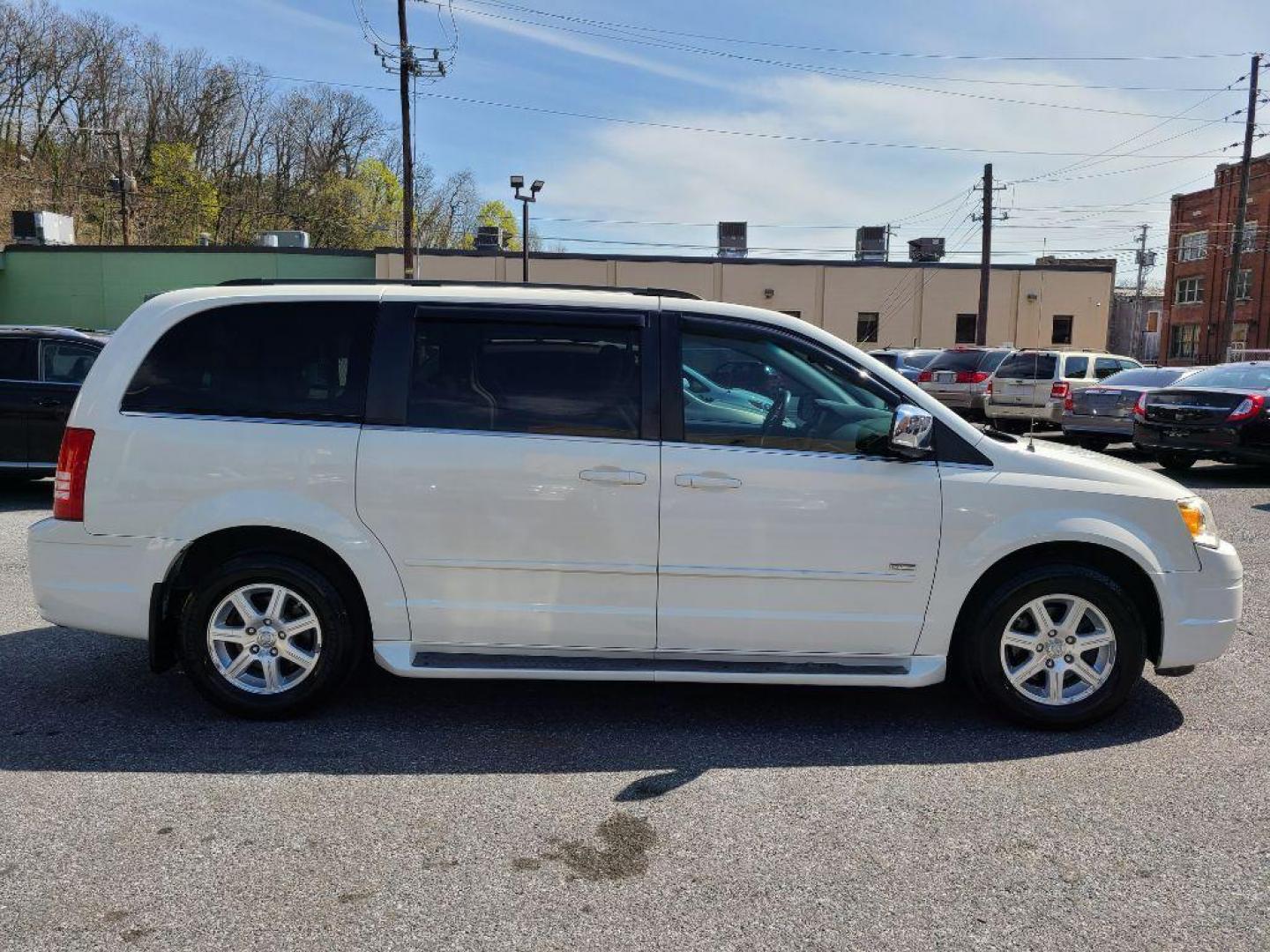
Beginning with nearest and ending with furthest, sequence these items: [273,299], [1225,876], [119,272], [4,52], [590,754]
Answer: [1225,876]
[590,754]
[273,299]
[119,272]
[4,52]

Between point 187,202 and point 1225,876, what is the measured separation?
6260 cm

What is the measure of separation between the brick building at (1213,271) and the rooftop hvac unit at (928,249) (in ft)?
48.5

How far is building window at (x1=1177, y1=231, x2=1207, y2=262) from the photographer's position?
56500 millimetres

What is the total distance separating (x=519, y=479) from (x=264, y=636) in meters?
1.36

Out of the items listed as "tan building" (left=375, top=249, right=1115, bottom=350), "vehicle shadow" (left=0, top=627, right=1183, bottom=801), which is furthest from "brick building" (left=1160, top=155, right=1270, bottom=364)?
"vehicle shadow" (left=0, top=627, right=1183, bottom=801)

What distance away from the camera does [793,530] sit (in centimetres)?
406

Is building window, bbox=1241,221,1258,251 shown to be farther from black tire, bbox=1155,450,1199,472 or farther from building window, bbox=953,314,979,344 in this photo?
black tire, bbox=1155,450,1199,472

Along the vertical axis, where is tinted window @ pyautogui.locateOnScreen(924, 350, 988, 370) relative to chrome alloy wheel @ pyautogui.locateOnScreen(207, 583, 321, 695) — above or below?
above

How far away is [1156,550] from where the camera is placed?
13.8 feet

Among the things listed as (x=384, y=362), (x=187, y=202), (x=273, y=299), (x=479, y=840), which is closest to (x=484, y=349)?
(x=384, y=362)

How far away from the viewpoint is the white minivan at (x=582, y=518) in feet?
13.4

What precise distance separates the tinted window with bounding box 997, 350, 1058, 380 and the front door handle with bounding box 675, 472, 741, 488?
50.8 ft

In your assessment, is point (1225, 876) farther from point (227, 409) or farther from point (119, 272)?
point (119, 272)

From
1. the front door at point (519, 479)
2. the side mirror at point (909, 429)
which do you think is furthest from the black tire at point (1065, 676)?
the front door at point (519, 479)
